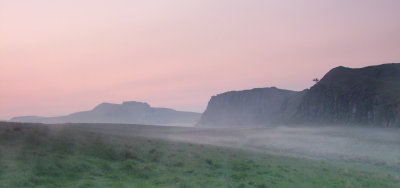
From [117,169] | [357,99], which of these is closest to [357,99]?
[357,99]

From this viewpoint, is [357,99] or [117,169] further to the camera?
[357,99]

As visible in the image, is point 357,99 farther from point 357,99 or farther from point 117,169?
point 117,169

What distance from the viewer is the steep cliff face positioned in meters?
142

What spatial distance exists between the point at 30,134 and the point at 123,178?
1793 centimetres

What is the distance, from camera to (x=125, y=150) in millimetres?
35562

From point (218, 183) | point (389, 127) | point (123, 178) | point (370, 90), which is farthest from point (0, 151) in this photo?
point (370, 90)

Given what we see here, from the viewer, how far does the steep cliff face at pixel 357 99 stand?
141700mm

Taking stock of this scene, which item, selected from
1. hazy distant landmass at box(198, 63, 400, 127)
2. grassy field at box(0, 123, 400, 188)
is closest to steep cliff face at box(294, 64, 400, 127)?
hazy distant landmass at box(198, 63, 400, 127)

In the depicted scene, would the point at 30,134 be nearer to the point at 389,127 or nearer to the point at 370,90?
the point at 389,127

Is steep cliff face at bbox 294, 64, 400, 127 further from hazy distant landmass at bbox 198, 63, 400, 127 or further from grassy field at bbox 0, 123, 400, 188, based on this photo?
grassy field at bbox 0, 123, 400, 188

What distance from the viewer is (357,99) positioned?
16150 centimetres

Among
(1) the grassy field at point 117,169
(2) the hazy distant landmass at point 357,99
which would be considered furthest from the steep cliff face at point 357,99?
(1) the grassy field at point 117,169

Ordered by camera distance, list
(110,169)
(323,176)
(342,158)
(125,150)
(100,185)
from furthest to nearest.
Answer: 1. (342,158)
2. (125,150)
3. (323,176)
4. (110,169)
5. (100,185)

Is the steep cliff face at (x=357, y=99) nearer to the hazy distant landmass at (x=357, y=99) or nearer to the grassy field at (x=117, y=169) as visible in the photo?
the hazy distant landmass at (x=357, y=99)
